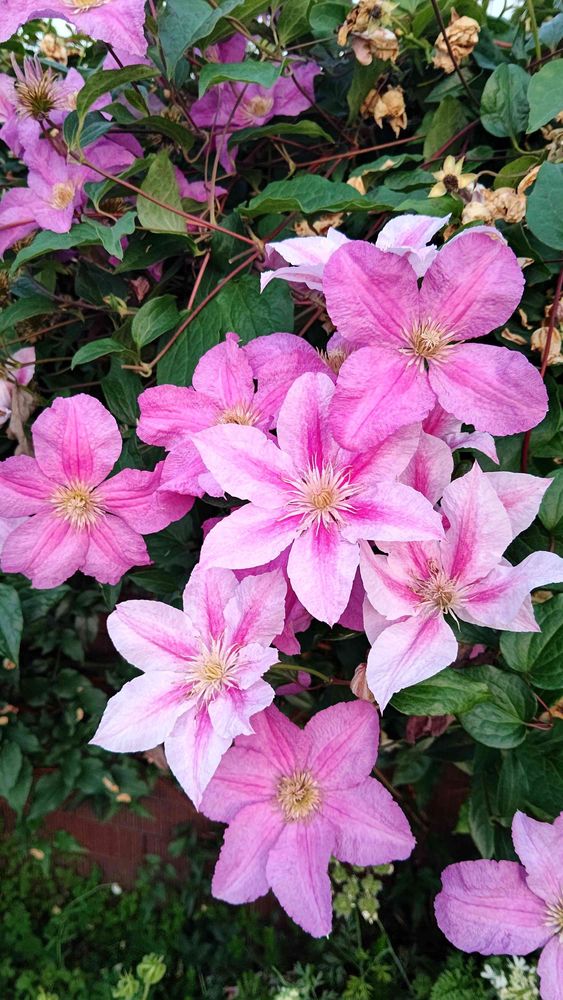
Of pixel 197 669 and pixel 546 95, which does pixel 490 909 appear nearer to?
pixel 197 669

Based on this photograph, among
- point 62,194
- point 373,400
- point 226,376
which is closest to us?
point 373,400

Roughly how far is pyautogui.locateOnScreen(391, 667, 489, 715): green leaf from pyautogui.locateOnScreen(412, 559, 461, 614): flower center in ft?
0.16

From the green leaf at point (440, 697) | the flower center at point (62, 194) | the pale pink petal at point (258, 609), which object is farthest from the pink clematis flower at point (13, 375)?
the green leaf at point (440, 697)

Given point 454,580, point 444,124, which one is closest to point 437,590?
point 454,580

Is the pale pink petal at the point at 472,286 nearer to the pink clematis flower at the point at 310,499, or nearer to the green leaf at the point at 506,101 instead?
the pink clematis flower at the point at 310,499

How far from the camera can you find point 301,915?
0.54 m

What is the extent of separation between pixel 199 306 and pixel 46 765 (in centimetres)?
94

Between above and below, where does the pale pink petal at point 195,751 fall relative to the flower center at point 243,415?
below

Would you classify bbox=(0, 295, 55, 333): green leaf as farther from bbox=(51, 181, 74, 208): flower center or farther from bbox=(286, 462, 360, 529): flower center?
bbox=(286, 462, 360, 529): flower center

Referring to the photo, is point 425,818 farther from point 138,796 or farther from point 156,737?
point 156,737

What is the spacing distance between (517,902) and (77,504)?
0.44m

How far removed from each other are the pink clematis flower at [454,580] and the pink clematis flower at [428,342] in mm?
46

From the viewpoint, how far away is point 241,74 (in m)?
0.52

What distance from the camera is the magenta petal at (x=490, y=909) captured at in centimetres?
52
